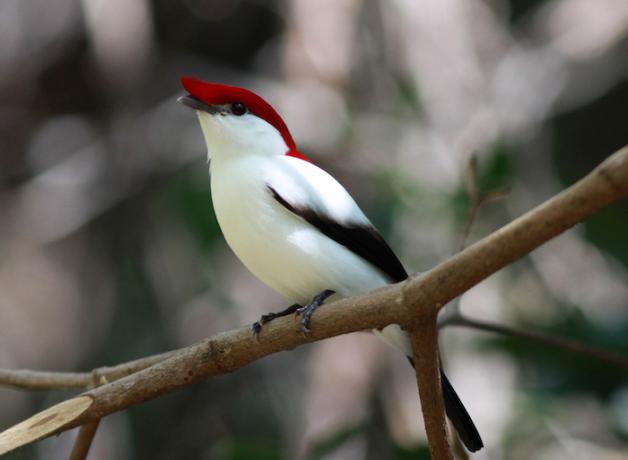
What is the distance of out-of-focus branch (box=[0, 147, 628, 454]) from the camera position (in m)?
1.52

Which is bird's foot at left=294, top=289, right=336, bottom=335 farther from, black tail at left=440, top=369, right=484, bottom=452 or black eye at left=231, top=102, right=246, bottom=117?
black eye at left=231, top=102, right=246, bottom=117

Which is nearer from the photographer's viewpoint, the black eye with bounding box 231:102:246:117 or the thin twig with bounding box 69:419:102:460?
the thin twig with bounding box 69:419:102:460

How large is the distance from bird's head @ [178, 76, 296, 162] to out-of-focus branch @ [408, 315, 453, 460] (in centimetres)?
103

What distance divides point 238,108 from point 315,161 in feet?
6.64

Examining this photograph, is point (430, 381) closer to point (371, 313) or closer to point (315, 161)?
point (371, 313)

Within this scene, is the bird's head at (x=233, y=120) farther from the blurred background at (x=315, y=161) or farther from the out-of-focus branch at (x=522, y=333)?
the blurred background at (x=315, y=161)

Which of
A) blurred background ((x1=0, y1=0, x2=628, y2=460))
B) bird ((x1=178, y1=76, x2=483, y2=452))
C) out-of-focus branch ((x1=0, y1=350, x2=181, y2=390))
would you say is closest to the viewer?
out-of-focus branch ((x1=0, y1=350, x2=181, y2=390))

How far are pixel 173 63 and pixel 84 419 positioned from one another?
13.0 ft

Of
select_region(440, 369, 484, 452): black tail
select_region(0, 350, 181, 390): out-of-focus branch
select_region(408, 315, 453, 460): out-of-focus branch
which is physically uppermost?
select_region(408, 315, 453, 460): out-of-focus branch

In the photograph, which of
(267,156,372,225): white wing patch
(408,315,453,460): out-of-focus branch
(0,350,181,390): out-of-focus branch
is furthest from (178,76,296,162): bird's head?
(408,315,453,460): out-of-focus branch

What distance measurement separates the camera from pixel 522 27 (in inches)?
222

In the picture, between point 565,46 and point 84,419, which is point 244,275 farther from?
point 84,419

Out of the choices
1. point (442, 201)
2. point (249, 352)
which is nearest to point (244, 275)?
point (442, 201)

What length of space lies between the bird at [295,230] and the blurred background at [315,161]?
1091 millimetres
